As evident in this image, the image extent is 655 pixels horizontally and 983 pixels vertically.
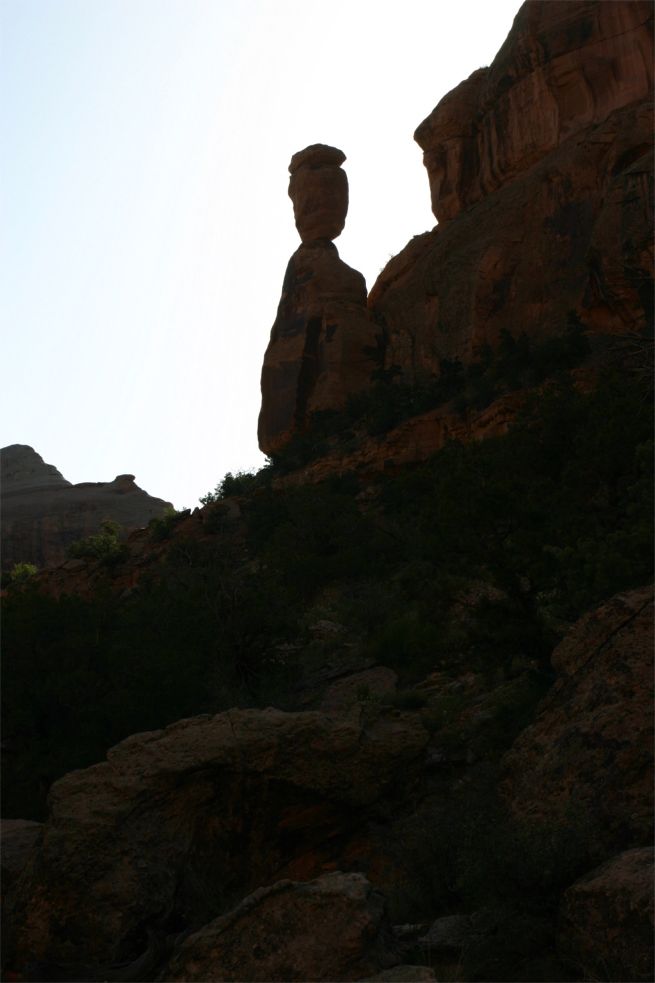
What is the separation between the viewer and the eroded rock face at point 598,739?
738cm

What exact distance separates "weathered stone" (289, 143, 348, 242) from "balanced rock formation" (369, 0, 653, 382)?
3479mm

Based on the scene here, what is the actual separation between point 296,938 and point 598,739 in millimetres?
2571

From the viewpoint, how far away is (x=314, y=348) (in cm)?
4209

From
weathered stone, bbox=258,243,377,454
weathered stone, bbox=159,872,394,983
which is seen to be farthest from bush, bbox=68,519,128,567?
weathered stone, bbox=159,872,394,983

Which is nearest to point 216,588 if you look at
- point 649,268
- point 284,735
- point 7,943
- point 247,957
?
point 284,735

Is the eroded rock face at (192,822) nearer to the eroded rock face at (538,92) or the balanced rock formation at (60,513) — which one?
the eroded rock face at (538,92)

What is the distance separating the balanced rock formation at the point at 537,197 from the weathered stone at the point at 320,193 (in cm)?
348

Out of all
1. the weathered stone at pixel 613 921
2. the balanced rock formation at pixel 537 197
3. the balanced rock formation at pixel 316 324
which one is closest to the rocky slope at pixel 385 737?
the weathered stone at pixel 613 921

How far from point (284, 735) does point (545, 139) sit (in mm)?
32701

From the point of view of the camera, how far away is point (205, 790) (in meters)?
9.52

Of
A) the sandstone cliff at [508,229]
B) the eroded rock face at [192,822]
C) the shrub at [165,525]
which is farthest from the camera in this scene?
the shrub at [165,525]

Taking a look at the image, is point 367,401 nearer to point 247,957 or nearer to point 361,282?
point 361,282

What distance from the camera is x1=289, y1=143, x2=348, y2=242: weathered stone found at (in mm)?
45375

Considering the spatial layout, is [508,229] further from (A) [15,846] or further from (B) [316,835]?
(A) [15,846]
